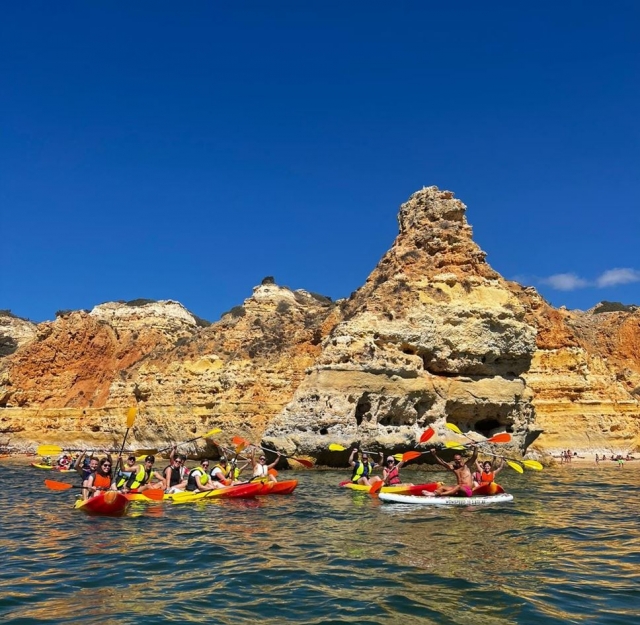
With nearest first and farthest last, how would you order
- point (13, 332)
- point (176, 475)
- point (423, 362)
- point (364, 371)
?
point (176, 475)
point (364, 371)
point (423, 362)
point (13, 332)

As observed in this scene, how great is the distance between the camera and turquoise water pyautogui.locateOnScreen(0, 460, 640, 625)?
613 cm

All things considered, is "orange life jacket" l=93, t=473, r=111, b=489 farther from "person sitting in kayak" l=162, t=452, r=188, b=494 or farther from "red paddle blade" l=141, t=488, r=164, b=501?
"person sitting in kayak" l=162, t=452, r=188, b=494

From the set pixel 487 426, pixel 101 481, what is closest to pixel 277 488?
pixel 101 481

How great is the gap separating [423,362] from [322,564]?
16732mm

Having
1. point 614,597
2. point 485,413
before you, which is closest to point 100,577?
point 614,597

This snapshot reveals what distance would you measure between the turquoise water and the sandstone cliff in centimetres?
854

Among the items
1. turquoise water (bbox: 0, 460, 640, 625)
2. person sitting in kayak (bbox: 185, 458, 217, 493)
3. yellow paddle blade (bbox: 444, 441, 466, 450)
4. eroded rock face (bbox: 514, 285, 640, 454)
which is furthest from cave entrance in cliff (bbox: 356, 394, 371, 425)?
eroded rock face (bbox: 514, 285, 640, 454)

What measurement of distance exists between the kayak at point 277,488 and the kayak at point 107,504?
13.4 feet

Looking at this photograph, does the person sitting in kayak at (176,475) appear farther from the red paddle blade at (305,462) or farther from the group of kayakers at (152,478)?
the red paddle blade at (305,462)

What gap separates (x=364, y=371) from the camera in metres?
22.7

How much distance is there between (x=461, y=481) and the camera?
1459cm

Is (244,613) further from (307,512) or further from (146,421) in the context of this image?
(146,421)

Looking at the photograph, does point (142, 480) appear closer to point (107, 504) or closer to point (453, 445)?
point (107, 504)

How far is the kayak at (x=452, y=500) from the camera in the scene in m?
14.0
